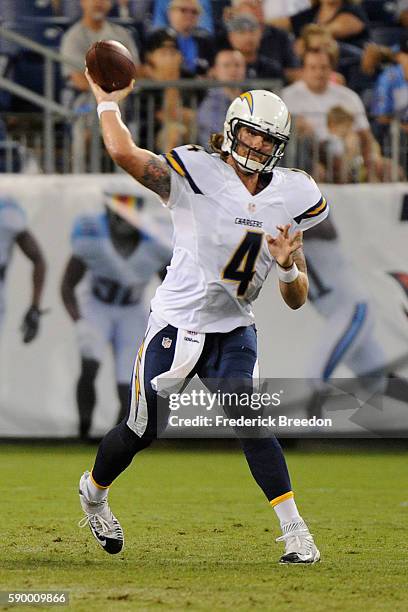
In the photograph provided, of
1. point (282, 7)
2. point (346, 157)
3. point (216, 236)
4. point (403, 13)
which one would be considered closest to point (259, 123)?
point (216, 236)

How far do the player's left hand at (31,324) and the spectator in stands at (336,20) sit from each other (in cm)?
381

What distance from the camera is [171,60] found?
11148 mm

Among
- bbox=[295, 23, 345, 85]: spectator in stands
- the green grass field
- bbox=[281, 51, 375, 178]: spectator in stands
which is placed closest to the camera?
the green grass field

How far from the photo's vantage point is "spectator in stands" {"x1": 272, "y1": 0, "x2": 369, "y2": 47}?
11553 millimetres

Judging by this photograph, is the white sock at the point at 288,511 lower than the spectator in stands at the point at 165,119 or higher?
lower

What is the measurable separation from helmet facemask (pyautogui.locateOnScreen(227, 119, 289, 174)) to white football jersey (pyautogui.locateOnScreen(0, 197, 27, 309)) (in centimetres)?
488

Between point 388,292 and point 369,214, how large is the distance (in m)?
0.62

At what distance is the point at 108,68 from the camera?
4883 mm

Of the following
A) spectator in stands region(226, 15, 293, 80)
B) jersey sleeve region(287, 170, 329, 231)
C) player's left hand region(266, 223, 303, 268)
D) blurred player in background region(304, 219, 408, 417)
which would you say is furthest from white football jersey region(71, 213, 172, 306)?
player's left hand region(266, 223, 303, 268)

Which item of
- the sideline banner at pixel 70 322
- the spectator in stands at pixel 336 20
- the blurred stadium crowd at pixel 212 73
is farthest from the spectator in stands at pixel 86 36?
the sideline banner at pixel 70 322

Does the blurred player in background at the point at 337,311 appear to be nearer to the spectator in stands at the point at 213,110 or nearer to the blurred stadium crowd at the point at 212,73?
the blurred stadium crowd at the point at 212,73

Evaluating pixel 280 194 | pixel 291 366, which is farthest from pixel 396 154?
pixel 280 194

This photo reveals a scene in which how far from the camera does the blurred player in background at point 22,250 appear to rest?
380 inches

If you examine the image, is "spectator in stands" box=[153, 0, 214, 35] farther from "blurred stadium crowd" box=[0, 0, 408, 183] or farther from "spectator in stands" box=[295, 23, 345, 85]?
"spectator in stands" box=[295, 23, 345, 85]
